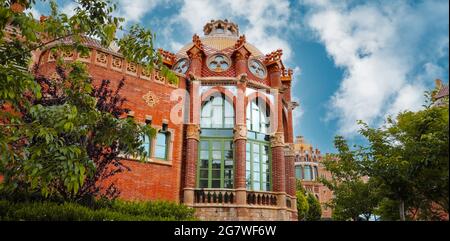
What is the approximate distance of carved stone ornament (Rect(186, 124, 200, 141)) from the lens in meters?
16.5

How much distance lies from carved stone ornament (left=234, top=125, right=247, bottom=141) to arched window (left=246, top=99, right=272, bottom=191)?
2.44 ft

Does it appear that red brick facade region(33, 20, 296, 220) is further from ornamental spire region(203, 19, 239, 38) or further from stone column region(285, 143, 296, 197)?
ornamental spire region(203, 19, 239, 38)

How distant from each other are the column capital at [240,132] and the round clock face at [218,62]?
3.60 metres

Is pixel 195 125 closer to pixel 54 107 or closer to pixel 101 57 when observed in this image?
pixel 101 57

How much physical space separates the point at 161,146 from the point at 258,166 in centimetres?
506

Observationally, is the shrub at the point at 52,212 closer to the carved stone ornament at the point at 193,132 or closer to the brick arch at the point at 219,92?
the carved stone ornament at the point at 193,132

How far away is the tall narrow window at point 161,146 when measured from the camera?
16.0 metres

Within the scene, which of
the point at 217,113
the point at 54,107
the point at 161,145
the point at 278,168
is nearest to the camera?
the point at 54,107

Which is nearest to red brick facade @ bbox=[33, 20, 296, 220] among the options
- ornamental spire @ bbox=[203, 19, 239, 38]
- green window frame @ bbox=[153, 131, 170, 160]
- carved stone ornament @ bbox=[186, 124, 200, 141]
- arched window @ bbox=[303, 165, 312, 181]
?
carved stone ornament @ bbox=[186, 124, 200, 141]

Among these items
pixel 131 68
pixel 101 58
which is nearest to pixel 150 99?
pixel 131 68

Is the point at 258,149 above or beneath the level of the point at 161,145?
above

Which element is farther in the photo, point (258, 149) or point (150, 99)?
point (258, 149)

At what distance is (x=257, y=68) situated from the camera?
19219mm

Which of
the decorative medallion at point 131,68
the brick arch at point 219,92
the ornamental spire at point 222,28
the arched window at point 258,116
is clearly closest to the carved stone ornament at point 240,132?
the arched window at point 258,116
